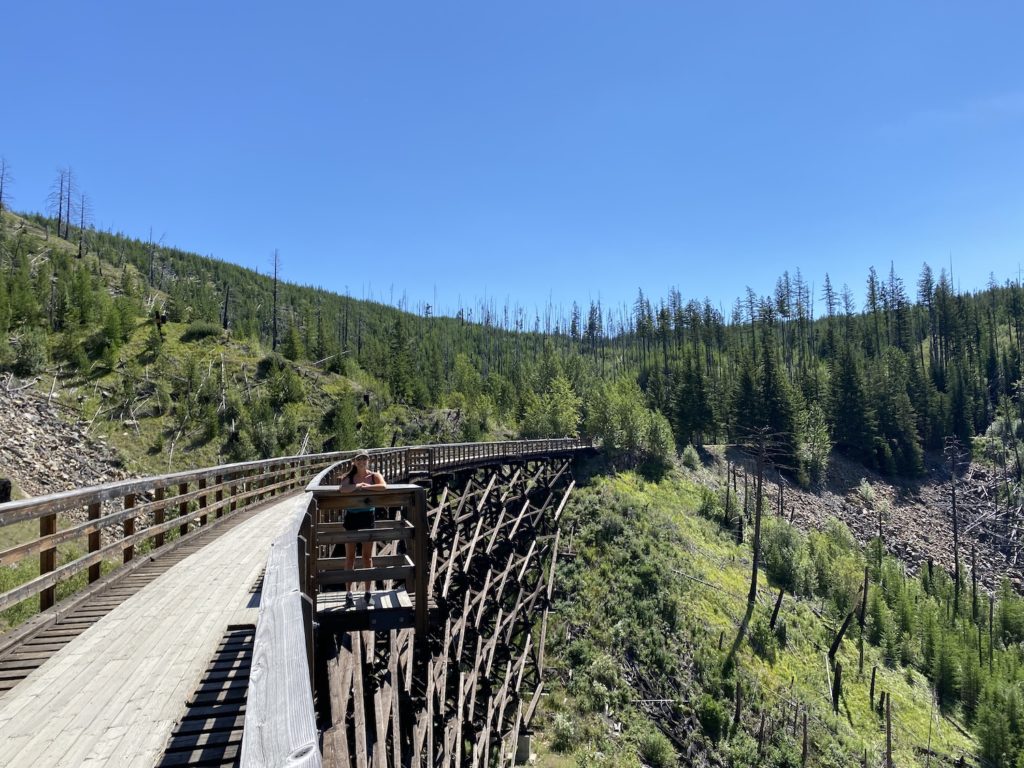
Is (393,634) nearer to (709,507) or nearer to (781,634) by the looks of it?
(781,634)

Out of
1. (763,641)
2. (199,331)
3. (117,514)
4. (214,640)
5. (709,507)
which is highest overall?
(199,331)

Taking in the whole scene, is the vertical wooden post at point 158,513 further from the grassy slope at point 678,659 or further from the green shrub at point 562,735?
the green shrub at point 562,735

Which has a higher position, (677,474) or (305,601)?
Result: (305,601)

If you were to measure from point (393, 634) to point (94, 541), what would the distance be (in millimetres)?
4925

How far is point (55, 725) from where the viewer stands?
3756 millimetres

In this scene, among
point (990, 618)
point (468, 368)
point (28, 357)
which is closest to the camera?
point (28, 357)

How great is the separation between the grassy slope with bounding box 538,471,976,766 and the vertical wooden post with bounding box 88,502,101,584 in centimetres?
1744

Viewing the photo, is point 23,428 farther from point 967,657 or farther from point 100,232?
point 100,232

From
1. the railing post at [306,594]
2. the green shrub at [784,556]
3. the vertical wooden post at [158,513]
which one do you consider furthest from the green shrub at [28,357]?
the green shrub at [784,556]

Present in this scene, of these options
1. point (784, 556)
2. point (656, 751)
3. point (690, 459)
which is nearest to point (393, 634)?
point (656, 751)

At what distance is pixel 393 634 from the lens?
9.82 m

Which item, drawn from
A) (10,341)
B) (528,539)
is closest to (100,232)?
(10,341)

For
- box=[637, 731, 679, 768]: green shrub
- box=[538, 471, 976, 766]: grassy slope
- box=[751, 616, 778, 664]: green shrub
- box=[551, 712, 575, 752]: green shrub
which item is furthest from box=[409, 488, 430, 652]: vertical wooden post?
box=[751, 616, 778, 664]: green shrub

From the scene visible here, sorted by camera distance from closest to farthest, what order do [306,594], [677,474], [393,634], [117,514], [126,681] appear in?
[306,594] < [126,681] < [117,514] < [393,634] < [677,474]
